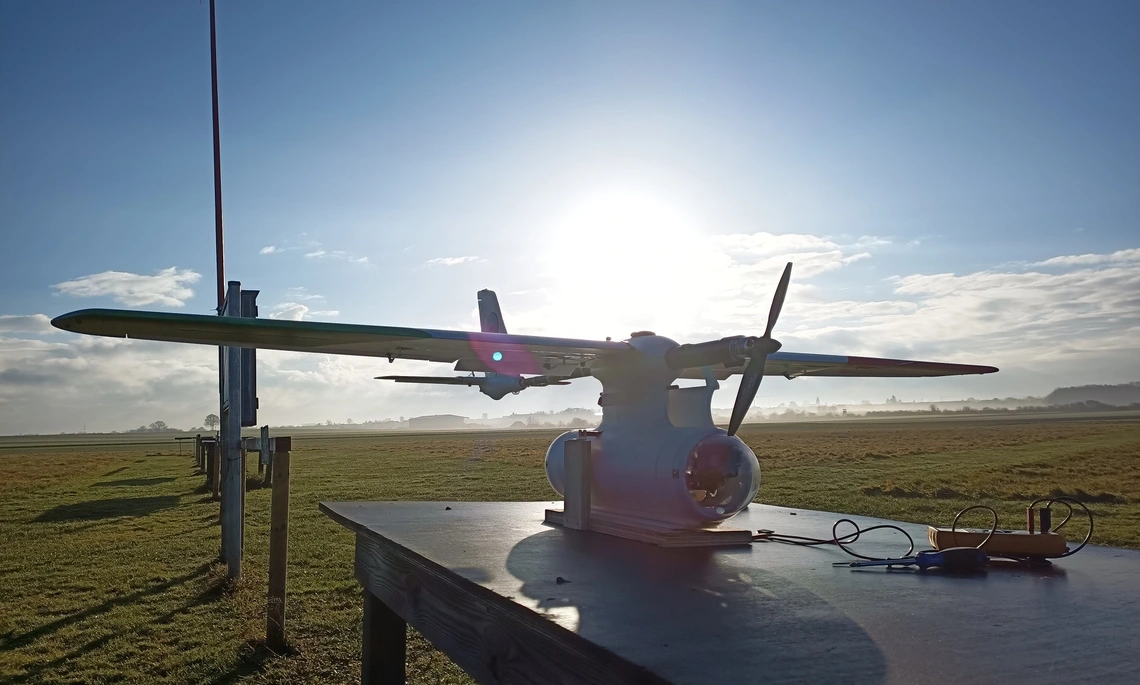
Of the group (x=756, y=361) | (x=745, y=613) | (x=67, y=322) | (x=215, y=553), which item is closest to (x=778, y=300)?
(x=756, y=361)

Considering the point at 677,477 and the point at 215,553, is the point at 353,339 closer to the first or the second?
the point at 677,477

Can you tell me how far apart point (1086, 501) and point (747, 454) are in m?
20.3

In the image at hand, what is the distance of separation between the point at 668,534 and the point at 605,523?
2.43ft

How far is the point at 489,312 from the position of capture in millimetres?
35906

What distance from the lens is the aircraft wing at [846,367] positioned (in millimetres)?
6805

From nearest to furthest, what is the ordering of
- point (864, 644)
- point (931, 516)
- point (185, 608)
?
point (864, 644) < point (185, 608) < point (931, 516)

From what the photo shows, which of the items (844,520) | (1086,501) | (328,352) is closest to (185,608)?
(328,352)

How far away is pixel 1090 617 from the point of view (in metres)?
2.69

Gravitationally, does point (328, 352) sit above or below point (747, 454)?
above

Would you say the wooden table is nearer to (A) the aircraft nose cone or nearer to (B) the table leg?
(B) the table leg

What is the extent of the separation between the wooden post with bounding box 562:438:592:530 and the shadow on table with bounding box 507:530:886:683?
1.12 meters

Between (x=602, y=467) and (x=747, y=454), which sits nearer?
(x=747, y=454)

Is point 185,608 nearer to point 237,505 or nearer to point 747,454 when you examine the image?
point 237,505

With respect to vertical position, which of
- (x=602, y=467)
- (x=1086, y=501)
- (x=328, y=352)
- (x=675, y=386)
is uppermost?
(x=328, y=352)
